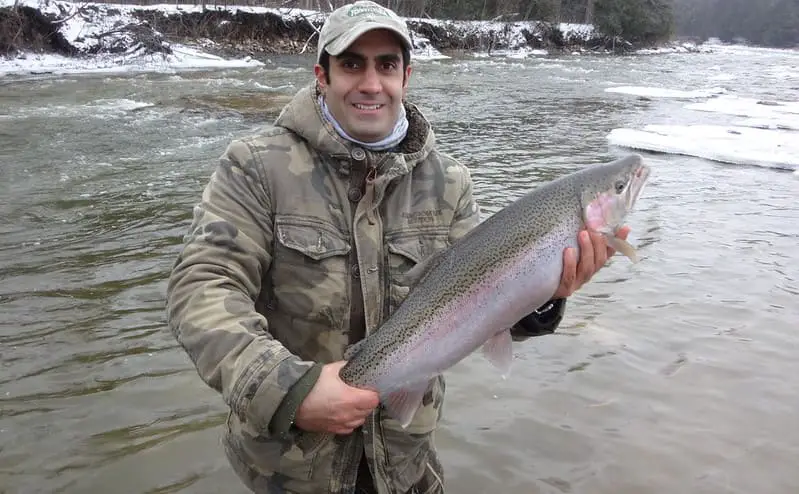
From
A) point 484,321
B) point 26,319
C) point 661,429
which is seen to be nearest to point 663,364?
point 661,429

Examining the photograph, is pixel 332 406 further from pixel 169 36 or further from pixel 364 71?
pixel 169 36

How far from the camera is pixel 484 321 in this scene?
88.1 inches

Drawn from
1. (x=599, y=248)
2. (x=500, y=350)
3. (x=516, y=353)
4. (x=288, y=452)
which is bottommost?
(x=516, y=353)

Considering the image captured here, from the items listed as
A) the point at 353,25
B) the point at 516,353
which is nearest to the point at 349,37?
the point at 353,25

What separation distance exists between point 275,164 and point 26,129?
36.7 feet

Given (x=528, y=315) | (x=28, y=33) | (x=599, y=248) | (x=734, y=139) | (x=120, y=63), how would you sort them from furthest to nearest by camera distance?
(x=28, y=33) < (x=120, y=63) < (x=734, y=139) < (x=528, y=315) < (x=599, y=248)

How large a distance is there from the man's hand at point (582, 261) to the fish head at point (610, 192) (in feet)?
0.19

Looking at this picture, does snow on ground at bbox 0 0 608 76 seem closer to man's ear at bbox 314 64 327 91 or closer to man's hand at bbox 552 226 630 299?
man's ear at bbox 314 64 327 91

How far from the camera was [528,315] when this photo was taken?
2492mm

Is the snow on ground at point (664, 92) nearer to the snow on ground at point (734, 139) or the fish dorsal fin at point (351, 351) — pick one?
the snow on ground at point (734, 139)

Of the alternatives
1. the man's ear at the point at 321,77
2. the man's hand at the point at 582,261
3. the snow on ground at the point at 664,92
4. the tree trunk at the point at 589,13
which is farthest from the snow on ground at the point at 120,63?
the tree trunk at the point at 589,13

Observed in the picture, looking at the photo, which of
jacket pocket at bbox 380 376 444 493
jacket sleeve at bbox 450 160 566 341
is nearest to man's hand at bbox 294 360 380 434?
jacket pocket at bbox 380 376 444 493

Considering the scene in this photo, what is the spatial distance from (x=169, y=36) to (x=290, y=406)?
31520 mm

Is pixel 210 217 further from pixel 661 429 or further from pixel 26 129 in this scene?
pixel 26 129
